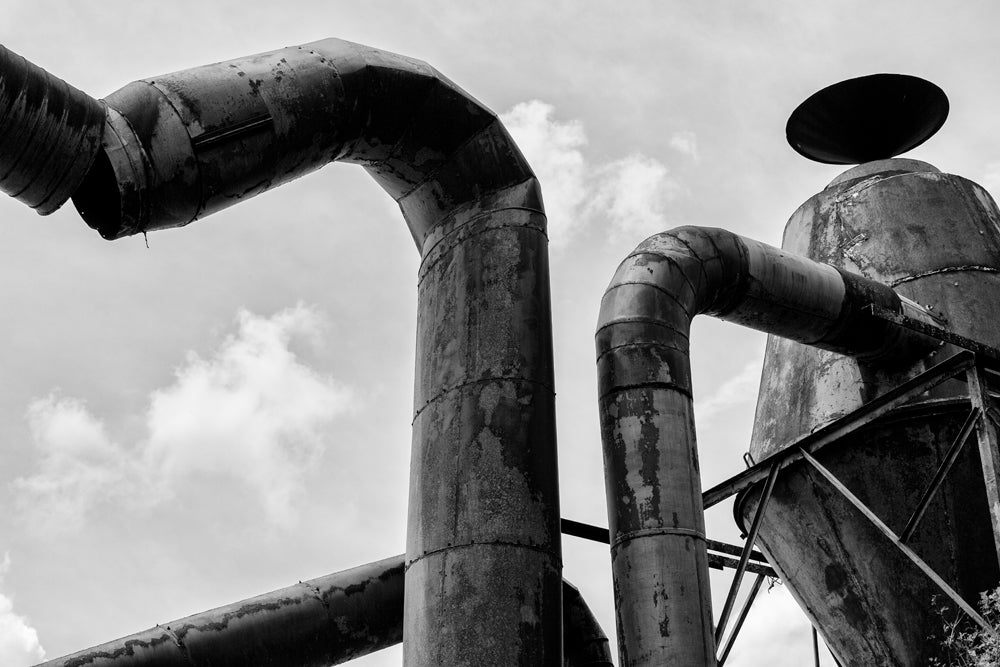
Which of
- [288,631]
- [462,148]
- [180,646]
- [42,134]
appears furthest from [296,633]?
[42,134]

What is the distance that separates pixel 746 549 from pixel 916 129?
14.6 ft

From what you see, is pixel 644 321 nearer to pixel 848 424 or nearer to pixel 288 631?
pixel 848 424

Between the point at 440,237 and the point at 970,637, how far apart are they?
14.2ft

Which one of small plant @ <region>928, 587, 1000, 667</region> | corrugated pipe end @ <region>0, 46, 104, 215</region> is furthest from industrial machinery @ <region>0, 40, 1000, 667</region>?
small plant @ <region>928, 587, 1000, 667</region>

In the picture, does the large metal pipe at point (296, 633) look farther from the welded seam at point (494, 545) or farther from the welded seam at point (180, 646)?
the welded seam at point (494, 545)

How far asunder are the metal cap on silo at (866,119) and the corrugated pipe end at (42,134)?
23.7ft

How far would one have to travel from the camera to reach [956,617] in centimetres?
776

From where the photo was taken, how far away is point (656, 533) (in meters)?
6.43

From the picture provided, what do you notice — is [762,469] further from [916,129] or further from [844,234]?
[916,129]

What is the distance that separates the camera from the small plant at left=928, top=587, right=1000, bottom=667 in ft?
22.3

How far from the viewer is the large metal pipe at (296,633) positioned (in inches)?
260

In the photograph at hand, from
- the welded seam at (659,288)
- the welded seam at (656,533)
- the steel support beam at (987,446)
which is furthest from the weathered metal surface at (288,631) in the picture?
the steel support beam at (987,446)

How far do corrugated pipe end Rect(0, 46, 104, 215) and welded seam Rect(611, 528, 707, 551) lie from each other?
3.62 m

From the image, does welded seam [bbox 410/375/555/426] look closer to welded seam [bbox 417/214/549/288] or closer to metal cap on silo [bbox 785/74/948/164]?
welded seam [bbox 417/214/549/288]
